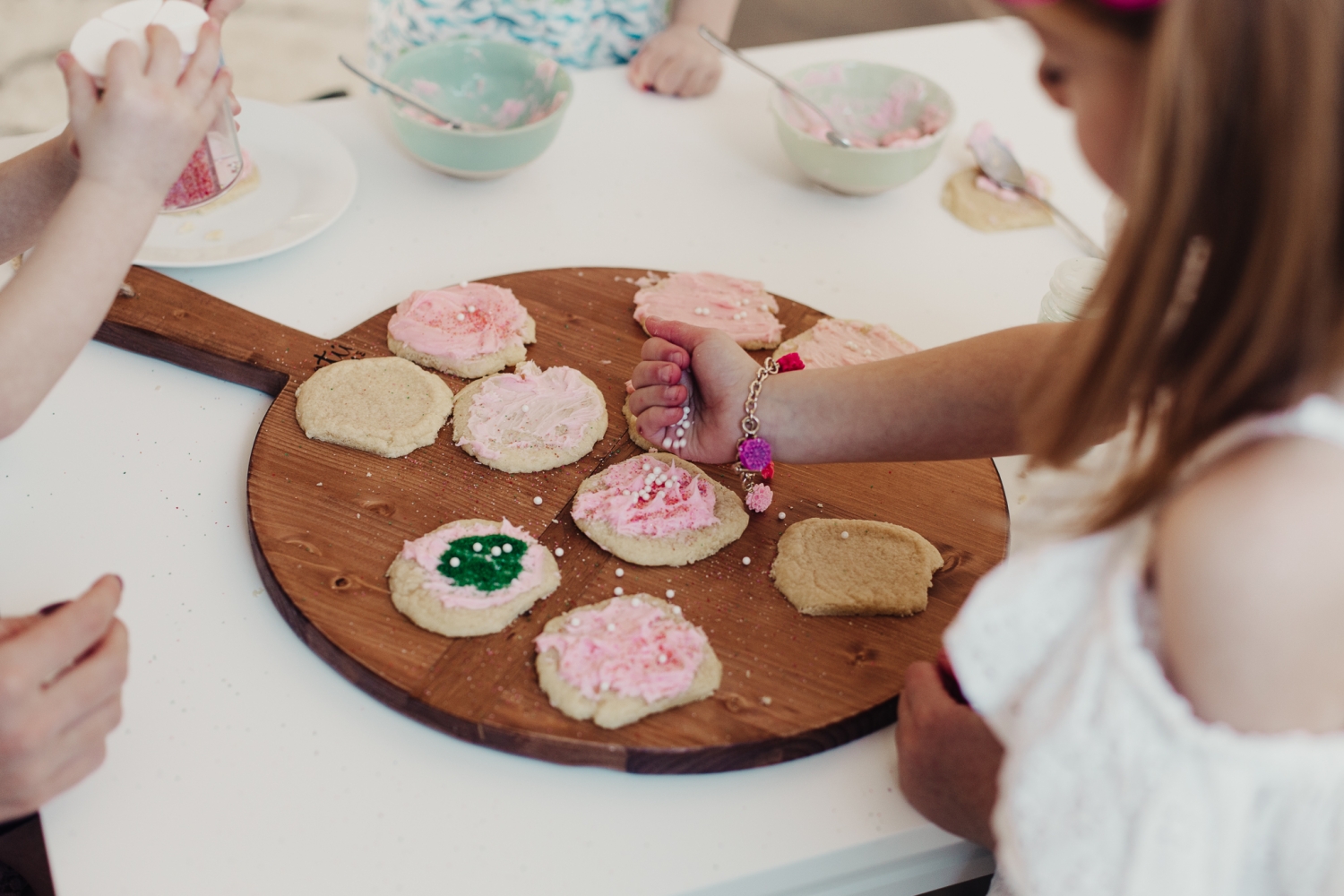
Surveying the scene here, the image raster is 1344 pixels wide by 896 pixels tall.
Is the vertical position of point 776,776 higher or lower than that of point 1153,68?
lower

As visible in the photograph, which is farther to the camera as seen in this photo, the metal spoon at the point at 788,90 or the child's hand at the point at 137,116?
the metal spoon at the point at 788,90

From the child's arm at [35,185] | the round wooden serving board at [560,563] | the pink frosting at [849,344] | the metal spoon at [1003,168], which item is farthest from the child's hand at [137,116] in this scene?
the metal spoon at [1003,168]

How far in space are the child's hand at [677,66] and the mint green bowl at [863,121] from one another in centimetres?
15

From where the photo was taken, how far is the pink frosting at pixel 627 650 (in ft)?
2.65

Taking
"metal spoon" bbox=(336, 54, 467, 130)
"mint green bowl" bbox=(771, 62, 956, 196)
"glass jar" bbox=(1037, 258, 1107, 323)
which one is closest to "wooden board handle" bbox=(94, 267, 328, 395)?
"metal spoon" bbox=(336, 54, 467, 130)

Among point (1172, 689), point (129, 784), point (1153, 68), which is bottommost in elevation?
point (129, 784)

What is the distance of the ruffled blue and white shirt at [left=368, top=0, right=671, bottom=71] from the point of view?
167cm

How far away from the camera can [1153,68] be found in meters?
0.52

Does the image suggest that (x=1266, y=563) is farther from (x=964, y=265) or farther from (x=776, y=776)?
(x=964, y=265)

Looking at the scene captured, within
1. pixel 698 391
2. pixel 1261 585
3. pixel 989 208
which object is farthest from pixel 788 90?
pixel 1261 585

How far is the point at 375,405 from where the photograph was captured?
1.03 m

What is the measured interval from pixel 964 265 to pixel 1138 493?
32.1 inches

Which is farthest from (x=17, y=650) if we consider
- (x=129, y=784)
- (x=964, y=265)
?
(x=964, y=265)

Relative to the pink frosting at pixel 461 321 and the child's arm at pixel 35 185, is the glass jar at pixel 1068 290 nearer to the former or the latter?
the pink frosting at pixel 461 321
